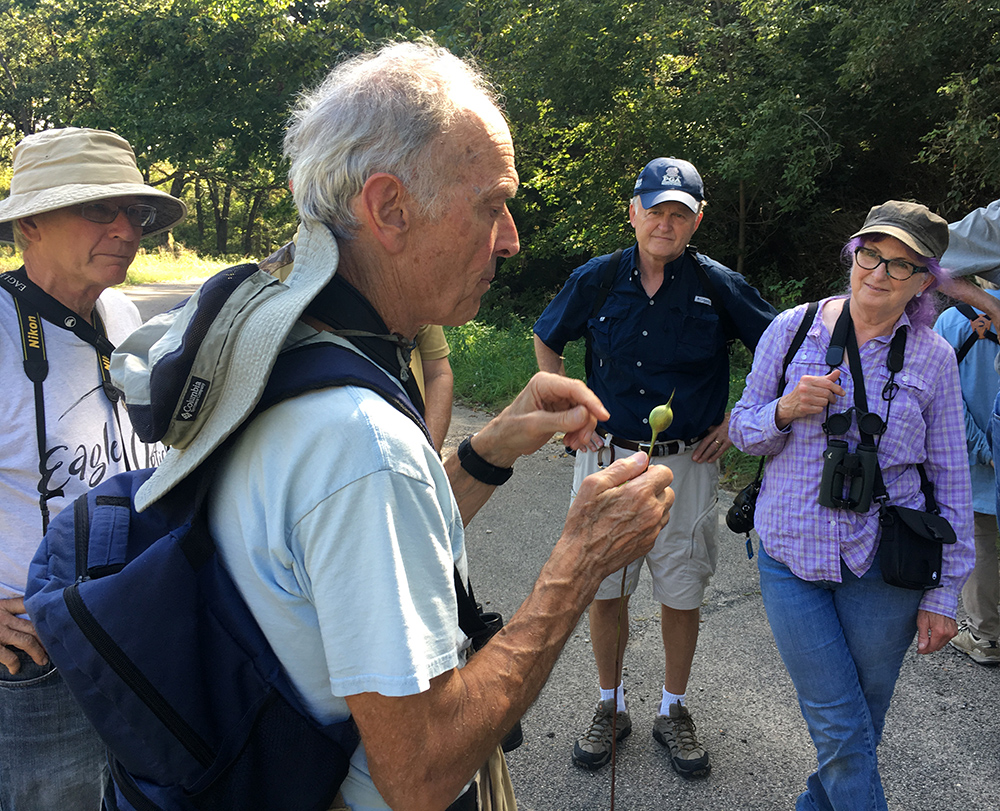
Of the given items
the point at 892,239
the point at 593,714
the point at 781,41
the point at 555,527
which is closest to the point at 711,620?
the point at 593,714

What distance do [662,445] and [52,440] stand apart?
2151 mm

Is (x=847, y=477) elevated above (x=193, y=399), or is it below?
below

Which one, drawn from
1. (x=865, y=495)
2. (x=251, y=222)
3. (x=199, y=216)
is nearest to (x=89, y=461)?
(x=865, y=495)

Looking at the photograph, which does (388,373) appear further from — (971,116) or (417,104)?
(971,116)

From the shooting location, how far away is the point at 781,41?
30.9 feet

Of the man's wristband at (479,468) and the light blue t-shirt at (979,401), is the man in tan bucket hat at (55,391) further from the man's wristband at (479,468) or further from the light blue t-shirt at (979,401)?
the light blue t-shirt at (979,401)

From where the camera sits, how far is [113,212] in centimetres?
229

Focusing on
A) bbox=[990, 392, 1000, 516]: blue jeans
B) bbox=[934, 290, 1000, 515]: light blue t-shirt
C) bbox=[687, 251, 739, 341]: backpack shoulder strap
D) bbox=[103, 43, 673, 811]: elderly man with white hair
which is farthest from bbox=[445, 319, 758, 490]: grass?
bbox=[103, 43, 673, 811]: elderly man with white hair

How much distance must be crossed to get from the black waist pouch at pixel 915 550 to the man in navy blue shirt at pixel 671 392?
957 millimetres

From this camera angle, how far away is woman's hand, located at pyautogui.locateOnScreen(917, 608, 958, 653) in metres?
2.29

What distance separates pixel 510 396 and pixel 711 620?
16.4 ft

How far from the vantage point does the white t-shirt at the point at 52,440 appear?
1980mm

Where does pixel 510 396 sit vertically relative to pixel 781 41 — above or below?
below

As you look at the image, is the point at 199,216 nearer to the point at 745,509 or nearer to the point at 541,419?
the point at 745,509
